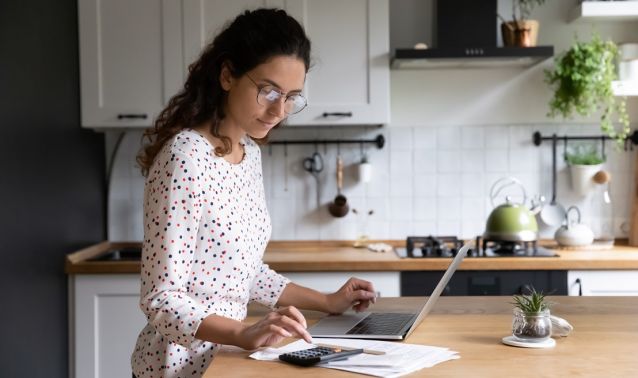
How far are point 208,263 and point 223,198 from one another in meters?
0.15

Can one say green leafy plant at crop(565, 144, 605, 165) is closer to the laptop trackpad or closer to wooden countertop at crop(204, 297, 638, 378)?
wooden countertop at crop(204, 297, 638, 378)

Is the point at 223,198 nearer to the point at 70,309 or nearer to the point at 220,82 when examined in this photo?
the point at 220,82

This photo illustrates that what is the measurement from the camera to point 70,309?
11.9ft

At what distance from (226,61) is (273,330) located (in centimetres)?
66

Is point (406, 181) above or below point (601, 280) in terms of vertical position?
above

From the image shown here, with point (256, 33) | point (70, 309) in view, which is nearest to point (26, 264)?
point (70, 309)

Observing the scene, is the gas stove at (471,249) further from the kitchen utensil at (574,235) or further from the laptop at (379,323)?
the laptop at (379,323)

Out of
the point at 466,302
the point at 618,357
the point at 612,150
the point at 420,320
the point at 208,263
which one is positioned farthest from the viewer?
the point at 612,150

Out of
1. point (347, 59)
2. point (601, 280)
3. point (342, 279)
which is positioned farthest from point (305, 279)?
point (601, 280)

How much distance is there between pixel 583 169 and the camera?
4.06 m

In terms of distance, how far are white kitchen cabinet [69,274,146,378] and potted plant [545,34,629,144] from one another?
215 centimetres

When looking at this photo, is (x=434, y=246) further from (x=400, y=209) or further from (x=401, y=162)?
(x=401, y=162)

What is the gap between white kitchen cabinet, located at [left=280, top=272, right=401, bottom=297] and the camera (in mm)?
3562

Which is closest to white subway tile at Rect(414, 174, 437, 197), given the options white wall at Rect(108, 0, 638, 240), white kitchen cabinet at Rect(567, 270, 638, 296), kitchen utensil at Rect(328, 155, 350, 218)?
white wall at Rect(108, 0, 638, 240)
